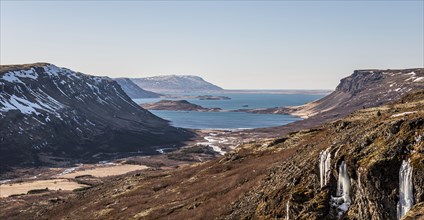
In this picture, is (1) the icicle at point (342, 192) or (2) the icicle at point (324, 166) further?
(2) the icicle at point (324, 166)

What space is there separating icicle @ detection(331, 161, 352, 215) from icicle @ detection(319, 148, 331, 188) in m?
1.02

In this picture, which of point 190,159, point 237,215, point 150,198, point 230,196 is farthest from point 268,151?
point 190,159

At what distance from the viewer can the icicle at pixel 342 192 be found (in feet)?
80.0

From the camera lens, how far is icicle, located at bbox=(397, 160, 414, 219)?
2050cm

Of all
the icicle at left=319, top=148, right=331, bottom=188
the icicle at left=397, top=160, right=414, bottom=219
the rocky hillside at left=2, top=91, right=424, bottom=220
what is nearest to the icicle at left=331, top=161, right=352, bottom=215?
the rocky hillside at left=2, top=91, right=424, bottom=220

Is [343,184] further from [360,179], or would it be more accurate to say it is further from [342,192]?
[360,179]

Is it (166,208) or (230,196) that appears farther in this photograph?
(166,208)

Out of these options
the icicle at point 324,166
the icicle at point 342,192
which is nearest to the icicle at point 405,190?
the icicle at point 342,192

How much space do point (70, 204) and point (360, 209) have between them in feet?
186

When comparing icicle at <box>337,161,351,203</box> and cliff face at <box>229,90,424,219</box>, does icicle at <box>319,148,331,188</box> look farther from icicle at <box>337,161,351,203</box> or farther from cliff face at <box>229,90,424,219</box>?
icicle at <box>337,161,351,203</box>

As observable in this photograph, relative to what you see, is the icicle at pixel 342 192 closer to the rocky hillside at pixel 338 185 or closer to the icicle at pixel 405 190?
the rocky hillside at pixel 338 185

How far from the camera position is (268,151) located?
198 ft

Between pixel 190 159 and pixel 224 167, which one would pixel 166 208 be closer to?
pixel 224 167

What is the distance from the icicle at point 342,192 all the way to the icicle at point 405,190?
11.7 feet
